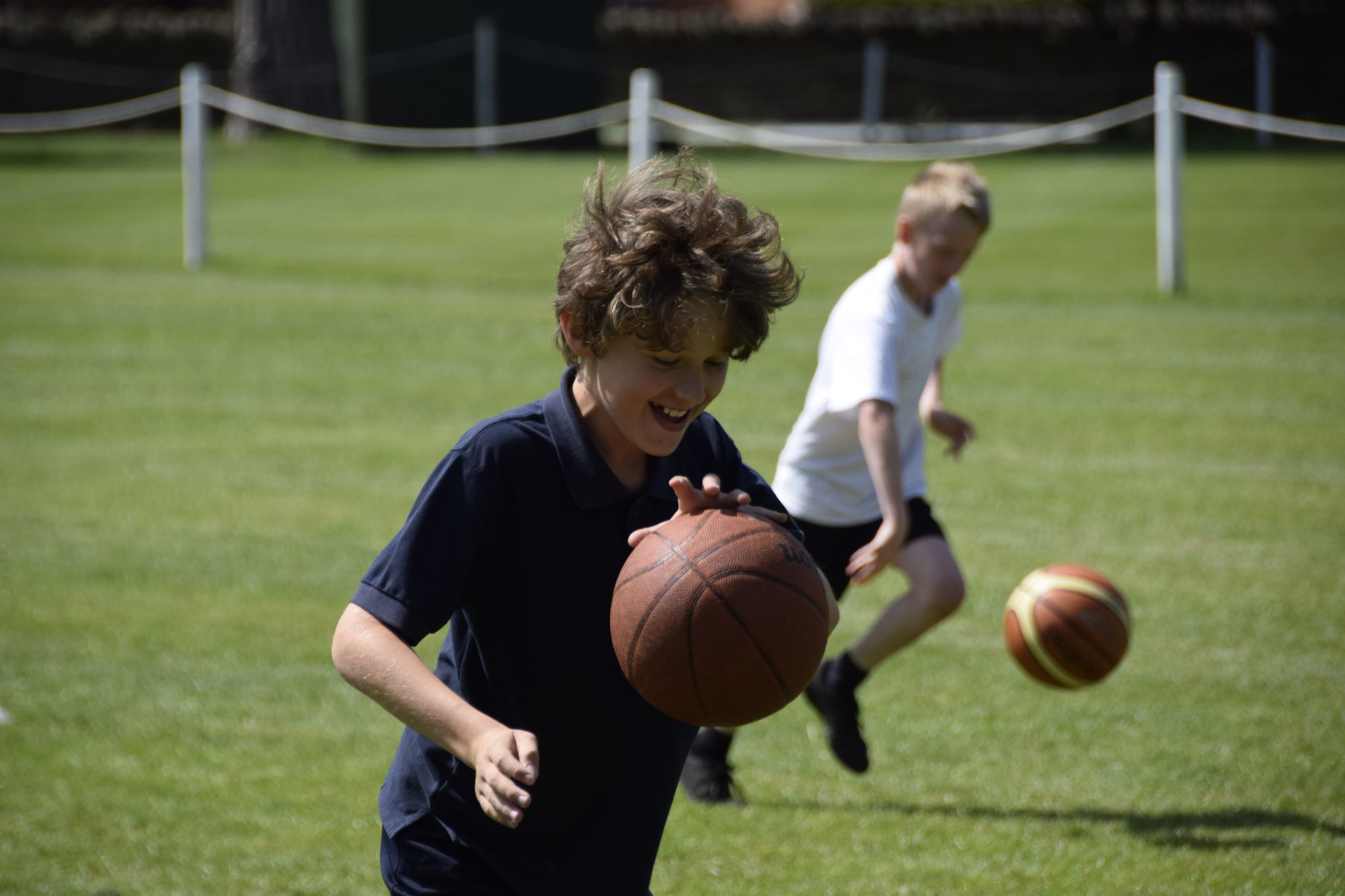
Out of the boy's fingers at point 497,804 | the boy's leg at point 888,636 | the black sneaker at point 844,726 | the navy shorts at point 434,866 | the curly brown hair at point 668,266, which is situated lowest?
the black sneaker at point 844,726

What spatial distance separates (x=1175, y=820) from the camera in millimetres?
4898

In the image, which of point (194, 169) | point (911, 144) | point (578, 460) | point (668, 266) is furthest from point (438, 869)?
point (911, 144)

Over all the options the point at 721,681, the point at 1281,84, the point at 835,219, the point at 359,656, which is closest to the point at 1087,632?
the point at 721,681

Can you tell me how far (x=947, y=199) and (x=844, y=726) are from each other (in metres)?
1.81

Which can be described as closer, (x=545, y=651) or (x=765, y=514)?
(x=545, y=651)

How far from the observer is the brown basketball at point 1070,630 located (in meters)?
5.10

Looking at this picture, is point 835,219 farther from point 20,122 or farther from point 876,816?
point 20,122

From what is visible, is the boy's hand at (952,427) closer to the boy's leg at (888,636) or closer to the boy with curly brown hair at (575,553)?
the boy's leg at (888,636)

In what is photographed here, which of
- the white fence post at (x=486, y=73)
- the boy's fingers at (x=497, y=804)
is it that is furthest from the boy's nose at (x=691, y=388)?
the white fence post at (x=486, y=73)

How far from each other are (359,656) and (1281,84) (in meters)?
27.7

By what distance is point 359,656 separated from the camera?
2.68 metres

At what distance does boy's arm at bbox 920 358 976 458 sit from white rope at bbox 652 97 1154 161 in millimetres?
9784

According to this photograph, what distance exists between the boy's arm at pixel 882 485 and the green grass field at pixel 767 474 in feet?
2.79

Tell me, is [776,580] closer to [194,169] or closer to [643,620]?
[643,620]
